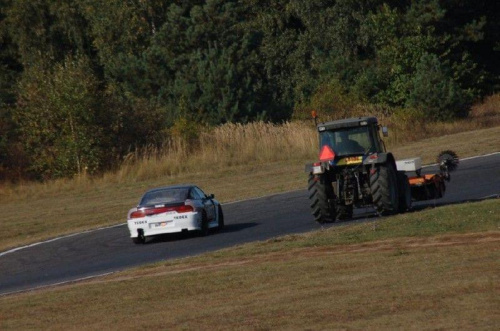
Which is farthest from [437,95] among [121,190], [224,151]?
[121,190]

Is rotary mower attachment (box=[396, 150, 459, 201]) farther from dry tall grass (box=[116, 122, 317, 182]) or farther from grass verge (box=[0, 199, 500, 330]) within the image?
dry tall grass (box=[116, 122, 317, 182])

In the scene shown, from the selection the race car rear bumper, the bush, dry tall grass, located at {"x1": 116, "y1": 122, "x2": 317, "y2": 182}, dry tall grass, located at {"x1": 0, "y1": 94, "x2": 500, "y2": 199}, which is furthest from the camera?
the bush

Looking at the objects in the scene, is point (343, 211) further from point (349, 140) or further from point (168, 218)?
point (168, 218)

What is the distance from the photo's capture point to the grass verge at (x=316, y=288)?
13203 mm

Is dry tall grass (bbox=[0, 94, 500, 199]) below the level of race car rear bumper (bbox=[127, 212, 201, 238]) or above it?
above

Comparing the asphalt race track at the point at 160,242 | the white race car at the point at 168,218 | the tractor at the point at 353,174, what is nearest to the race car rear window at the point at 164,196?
the white race car at the point at 168,218

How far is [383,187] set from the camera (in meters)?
24.7

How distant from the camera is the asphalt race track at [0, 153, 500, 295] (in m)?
23.5

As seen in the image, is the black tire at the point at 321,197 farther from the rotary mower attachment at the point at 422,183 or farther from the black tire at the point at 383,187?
the rotary mower attachment at the point at 422,183

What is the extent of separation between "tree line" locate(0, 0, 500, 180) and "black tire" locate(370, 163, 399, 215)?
1082 inches

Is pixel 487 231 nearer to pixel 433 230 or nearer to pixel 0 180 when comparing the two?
pixel 433 230

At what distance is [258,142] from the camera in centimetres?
4912

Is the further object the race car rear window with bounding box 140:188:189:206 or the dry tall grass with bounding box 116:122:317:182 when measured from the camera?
the dry tall grass with bounding box 116:122:317:182

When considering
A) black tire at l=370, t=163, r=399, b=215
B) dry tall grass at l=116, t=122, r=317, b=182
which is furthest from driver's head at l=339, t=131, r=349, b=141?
dry tall grass at l=116, t=122, r=317, b=182
